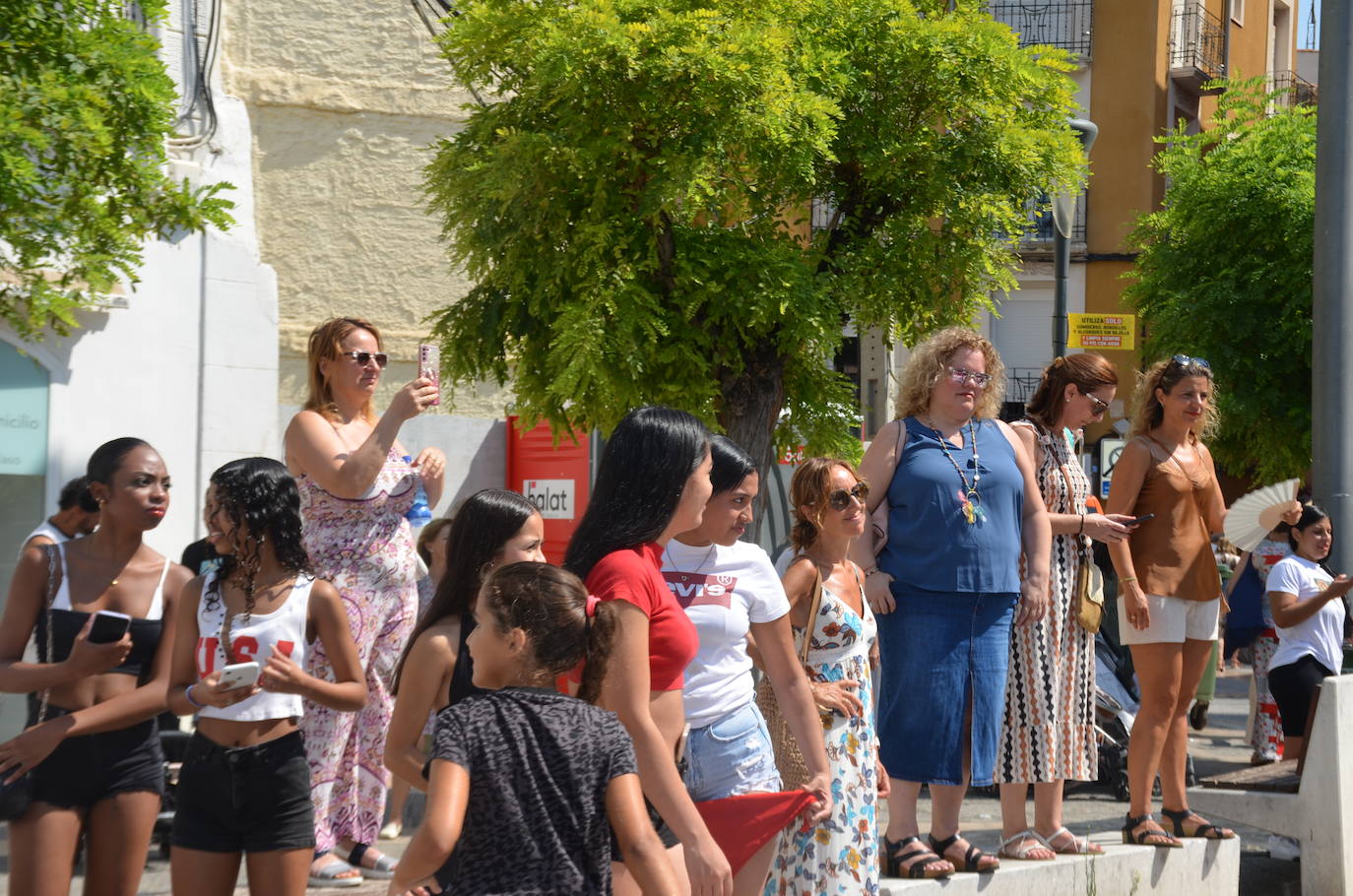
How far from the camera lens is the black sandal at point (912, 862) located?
5770 millimetres

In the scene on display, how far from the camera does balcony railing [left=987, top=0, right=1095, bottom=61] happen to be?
110 ft

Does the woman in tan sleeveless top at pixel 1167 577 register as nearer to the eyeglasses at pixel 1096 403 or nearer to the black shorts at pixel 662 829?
the eyeglasses at pixel 1096 403

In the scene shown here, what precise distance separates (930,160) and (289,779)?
27.8 ft

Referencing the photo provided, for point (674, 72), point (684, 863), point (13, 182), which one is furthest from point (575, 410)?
point (684, 863)

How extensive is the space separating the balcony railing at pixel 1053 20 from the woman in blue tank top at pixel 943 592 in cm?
2897

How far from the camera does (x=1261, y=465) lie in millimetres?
23609

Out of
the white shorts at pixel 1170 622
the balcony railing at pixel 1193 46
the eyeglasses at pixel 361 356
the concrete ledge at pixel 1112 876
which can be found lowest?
the concrete ledge at pixel 1112 876

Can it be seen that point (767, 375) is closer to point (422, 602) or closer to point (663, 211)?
point (663, 211)

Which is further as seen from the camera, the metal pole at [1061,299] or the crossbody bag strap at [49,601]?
the metal pole at [1061,299]

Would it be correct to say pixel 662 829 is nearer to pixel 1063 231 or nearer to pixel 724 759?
pixel 724 759

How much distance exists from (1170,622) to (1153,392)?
0.98 m

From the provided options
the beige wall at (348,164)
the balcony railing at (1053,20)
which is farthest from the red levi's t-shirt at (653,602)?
the balcony railing at (1053,20)

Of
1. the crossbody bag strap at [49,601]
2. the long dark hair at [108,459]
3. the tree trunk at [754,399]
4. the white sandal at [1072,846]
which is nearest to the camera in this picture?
the crossbody bag strap at [49,601]

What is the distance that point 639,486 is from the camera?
401 centimetres
